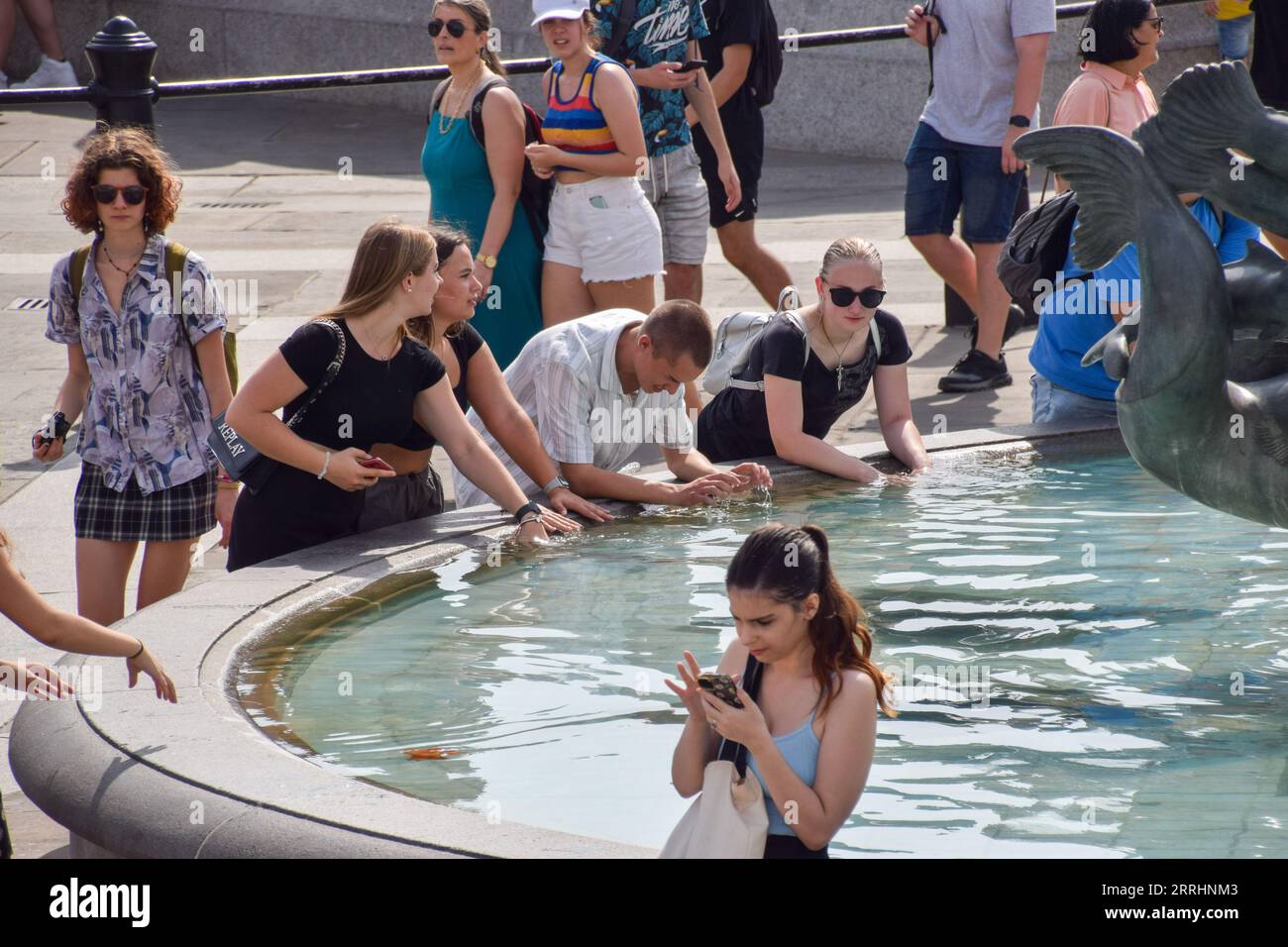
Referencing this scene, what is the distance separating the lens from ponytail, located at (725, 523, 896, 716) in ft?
12.2

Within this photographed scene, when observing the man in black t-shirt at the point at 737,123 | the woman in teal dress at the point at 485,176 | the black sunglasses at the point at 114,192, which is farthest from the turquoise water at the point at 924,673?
the man in black t-shirt at the point at 737,123

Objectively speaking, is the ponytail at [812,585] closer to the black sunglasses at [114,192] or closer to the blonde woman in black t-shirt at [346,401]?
the blonde woman in black t-shirt at [346,401]

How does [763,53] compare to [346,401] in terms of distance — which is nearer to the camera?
[346,401]

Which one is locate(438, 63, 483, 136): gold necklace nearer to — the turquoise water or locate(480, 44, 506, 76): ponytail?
locate(480, 44, 506, 76): ponytail

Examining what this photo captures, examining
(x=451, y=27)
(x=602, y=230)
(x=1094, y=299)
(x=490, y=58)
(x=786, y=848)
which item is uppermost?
(x=451, y=27)

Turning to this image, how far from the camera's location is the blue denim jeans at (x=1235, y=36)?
14000 mm

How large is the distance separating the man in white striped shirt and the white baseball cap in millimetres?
1666

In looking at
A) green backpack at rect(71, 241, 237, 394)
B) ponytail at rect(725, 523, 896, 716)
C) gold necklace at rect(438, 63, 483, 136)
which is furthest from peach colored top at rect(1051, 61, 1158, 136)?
ponytail at rect(725, 523, 896, 716)

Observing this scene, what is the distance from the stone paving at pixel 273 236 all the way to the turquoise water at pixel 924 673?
1.00 meters

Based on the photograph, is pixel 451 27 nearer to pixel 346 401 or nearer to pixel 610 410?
pixel 610 410

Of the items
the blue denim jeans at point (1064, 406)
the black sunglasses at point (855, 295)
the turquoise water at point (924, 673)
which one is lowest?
the turquoise water at point (924, 673)

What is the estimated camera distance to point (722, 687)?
11.8ft

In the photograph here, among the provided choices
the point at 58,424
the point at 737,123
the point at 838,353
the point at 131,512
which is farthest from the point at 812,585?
the point at 737,123

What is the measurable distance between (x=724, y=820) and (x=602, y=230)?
4.78m
